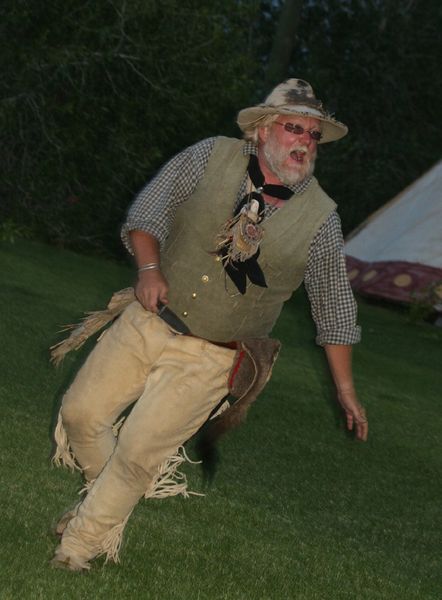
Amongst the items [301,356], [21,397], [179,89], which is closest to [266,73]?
[179,89]


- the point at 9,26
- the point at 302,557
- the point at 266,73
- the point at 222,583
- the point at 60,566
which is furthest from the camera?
the point at 266,73

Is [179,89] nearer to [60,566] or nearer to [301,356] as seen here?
[301,356]

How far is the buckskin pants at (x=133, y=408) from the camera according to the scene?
5.64 meters

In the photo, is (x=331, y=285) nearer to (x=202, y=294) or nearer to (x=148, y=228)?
(x=202, y=294)

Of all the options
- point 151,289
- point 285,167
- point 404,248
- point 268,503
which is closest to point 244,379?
point 151,289

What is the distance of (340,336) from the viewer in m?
5.90

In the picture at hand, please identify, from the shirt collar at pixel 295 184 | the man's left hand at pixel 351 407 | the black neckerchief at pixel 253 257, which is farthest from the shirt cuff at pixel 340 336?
the shirt collar at pixel 295 184

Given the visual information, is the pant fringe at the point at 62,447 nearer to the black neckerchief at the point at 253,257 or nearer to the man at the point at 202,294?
the man at the point at 202,294

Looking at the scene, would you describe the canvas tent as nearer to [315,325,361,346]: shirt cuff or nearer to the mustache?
[315,325,361,346]: shirt cuff

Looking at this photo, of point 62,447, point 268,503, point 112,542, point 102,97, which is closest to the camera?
point 112,542

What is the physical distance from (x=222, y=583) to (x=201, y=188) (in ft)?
5.56

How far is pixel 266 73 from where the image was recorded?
34.3 meters

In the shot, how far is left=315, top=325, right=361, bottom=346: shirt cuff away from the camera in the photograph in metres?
5.90

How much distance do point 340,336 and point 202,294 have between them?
0.60 m
